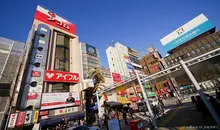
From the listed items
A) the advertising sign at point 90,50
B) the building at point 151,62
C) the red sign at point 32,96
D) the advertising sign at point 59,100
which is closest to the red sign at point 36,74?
the red sign at point 32,96

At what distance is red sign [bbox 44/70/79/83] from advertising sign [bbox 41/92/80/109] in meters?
2.65

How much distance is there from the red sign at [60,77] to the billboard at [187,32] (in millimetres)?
52717

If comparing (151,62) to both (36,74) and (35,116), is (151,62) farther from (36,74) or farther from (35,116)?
(35,116)

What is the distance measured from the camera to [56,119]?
47.5 feet

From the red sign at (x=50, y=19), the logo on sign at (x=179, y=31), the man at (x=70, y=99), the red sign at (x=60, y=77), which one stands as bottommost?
the man at (x=70, y=99)

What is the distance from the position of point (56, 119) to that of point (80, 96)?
5663mm

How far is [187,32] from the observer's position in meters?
48.7

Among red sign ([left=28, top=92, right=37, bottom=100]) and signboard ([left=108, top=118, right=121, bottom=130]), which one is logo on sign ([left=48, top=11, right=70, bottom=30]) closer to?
red sign ([left=28, top=92, right=37, bottom=100])

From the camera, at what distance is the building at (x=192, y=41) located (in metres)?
43.8

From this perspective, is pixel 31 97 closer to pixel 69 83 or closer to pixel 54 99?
pixel 54 99

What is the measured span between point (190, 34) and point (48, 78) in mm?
61241

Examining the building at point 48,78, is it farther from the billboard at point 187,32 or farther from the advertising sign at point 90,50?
the billboard at point 187,32

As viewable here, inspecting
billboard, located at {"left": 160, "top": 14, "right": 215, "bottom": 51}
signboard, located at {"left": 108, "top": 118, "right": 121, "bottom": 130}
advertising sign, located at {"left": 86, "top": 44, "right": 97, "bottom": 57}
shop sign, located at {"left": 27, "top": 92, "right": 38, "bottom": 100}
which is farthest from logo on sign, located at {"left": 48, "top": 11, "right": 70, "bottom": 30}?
billboard, located at {"left": 160, "top": 14, "right": 215, "bottom": 51}

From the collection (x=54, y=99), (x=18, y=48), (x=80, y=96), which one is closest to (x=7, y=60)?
(x=18, y=48)
